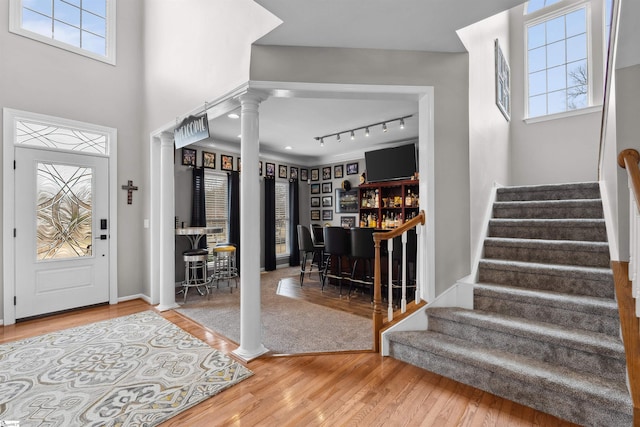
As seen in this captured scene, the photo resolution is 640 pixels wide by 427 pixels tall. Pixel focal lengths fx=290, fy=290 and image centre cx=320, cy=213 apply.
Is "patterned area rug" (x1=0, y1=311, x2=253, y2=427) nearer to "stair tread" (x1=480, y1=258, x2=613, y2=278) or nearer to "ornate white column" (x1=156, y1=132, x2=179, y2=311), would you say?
"ornate white column" (x1=156, y1=132, x2=179, y2=311)

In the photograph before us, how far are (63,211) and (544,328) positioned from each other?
5.12 metres

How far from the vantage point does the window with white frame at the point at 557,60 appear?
13.9 feet

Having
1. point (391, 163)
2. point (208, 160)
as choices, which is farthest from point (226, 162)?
point (391, 163)

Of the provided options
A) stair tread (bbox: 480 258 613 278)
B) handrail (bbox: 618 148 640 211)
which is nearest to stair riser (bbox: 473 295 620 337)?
stair tread (bbox: 480 258 613 278)

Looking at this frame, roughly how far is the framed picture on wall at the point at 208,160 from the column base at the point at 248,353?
3.72m

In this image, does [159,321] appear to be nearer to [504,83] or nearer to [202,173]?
[202,173]

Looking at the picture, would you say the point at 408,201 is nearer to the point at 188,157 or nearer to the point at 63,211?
the point at 188,157

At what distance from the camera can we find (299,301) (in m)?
4.04

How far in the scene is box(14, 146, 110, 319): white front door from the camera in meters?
3.37

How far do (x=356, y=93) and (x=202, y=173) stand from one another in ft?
12.0

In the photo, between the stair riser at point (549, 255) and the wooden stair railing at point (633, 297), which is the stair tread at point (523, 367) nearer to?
the wooden stair railing at point (633, 297)

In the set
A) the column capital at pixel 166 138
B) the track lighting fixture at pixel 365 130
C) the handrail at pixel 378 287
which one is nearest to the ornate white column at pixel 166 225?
the column capital at pixel 166 138

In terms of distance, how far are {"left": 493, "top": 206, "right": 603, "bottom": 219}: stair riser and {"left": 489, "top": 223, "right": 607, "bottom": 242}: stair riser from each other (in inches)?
11.9

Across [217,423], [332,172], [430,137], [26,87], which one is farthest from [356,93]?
[332,172]
